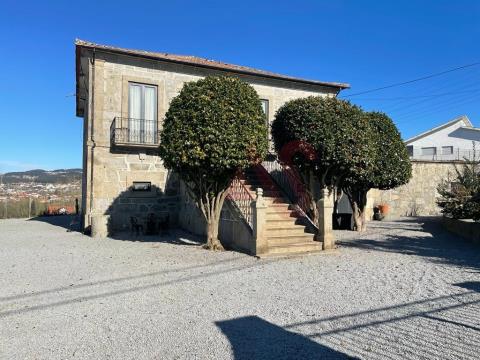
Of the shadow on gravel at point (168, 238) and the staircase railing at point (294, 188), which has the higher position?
the staircase railing at point (294, 188)

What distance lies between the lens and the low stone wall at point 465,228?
1083 centimetres

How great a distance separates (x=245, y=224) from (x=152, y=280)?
10.3ft

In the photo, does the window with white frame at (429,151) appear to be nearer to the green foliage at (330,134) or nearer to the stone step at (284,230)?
the green foliage at (330,134)

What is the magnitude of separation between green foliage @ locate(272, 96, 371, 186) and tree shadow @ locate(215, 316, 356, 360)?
6001 millimetres

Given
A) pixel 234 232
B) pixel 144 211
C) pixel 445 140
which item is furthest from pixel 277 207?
pixel 445 140

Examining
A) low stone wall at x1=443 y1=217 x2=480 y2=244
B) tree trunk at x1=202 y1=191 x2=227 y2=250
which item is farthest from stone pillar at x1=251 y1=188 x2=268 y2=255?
low stone wall at x1=443 y1=217 x2=480 y2=244

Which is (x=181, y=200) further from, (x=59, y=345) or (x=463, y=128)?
(x=463, y=128)

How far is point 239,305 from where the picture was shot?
4.98 m

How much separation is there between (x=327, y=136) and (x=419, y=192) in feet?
45.0

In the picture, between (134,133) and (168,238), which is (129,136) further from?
(168,238)

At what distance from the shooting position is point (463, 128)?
37125 mm

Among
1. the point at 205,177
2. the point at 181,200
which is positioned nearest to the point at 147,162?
the point at 181,200

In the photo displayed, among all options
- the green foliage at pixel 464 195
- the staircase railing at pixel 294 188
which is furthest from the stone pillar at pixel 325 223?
the green foliage at pixel 464 195

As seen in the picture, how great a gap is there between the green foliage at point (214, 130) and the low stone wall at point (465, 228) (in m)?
6.72
